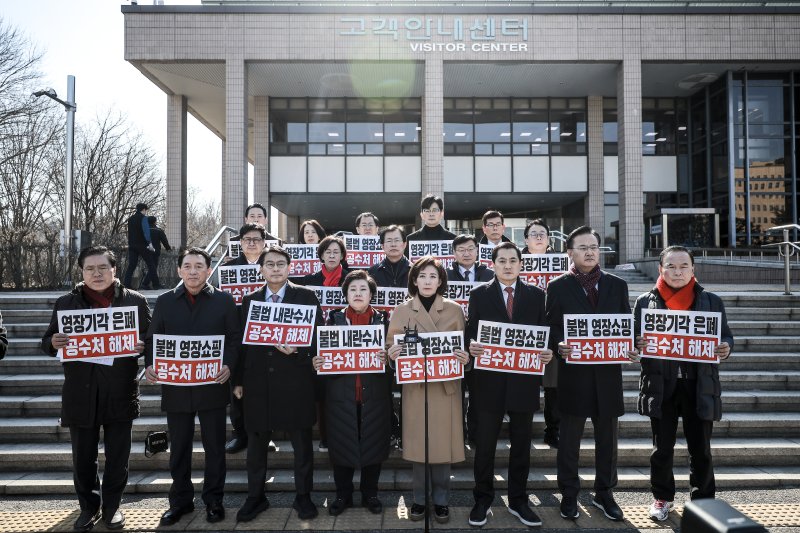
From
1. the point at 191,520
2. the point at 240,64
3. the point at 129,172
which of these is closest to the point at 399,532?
the point at 191,520

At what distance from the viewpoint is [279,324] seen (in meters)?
4.75

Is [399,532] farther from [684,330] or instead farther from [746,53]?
[746,53]

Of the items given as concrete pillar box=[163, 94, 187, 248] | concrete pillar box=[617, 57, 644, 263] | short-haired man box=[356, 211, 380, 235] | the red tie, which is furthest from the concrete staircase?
concrete pillar box=[163, 94, 187, 248]

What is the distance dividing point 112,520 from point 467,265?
4343mm

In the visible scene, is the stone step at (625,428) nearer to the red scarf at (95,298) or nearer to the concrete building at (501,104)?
the red scarf at (95,298)

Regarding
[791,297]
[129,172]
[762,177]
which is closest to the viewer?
[791,297]

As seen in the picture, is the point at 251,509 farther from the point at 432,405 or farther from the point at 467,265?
the point at 467,265

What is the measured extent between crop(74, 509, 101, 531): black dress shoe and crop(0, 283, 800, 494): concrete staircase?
724mm

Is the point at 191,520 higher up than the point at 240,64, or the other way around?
the point at 240,64

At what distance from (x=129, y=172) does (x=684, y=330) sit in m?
39.7

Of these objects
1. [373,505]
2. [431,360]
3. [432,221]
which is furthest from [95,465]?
[432,221]

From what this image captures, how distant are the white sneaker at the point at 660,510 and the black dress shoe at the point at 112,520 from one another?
4660mm

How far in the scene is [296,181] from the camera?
22.8 m

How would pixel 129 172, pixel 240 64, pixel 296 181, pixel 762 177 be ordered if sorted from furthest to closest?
pixel 129 172, pixel 296 181, pixel 762 177, pixel 240 64
